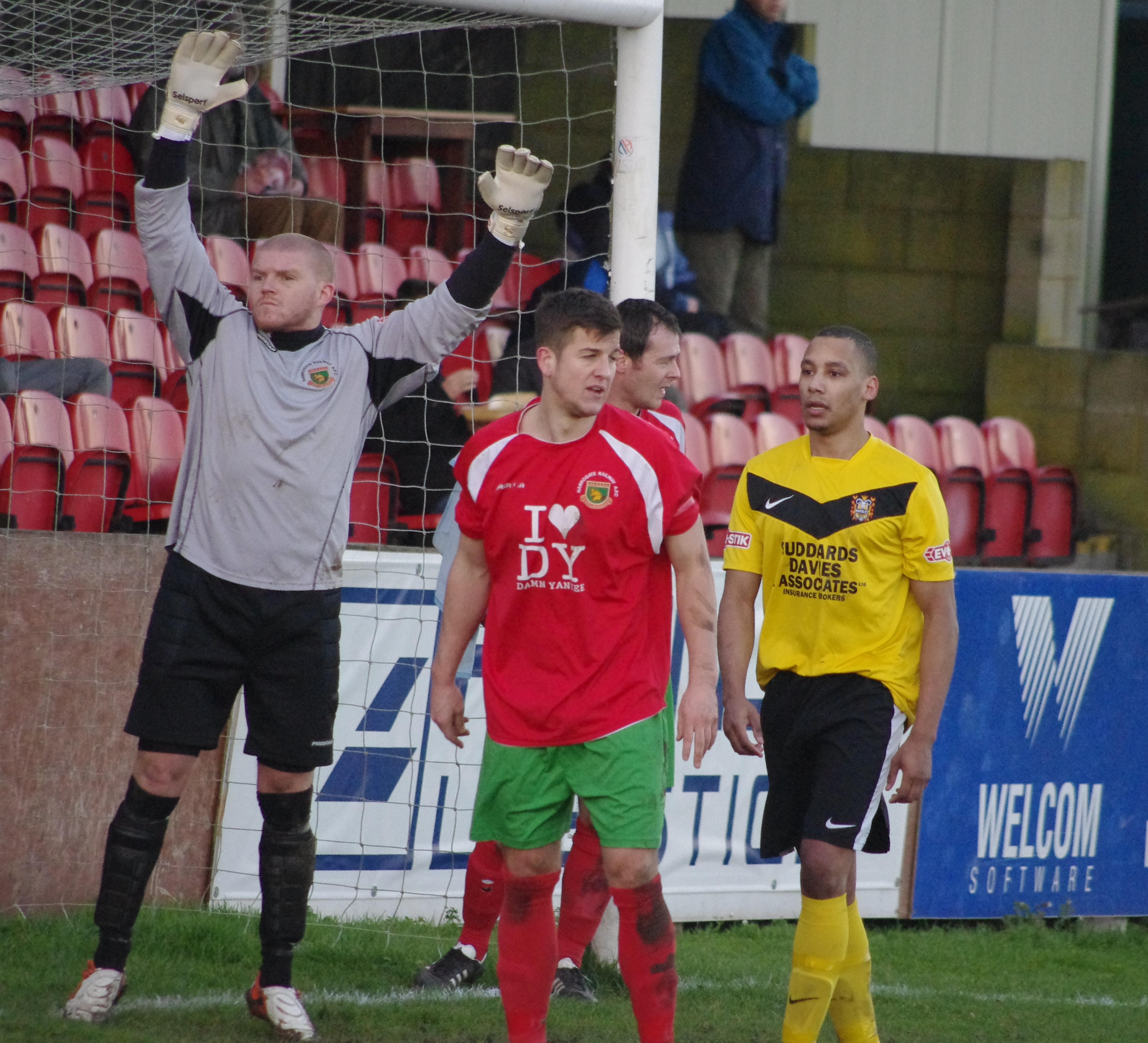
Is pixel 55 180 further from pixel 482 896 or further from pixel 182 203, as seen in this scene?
Answer: pixel 482 896

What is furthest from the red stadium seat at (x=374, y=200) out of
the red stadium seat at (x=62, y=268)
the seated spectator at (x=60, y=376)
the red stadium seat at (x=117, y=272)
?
the seated spectator at (x=60, y=376)

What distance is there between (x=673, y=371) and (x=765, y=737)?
121cm

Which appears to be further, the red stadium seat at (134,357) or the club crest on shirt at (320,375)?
the red stadium seat at (134,357)

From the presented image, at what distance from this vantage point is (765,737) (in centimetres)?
416

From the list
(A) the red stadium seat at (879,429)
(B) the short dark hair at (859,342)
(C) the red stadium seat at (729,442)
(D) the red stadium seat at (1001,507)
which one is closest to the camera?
(B) the short dark hair at (859,342)

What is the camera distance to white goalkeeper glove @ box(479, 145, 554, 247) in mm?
A: 4277

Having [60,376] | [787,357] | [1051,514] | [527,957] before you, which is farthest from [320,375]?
[1051,514]

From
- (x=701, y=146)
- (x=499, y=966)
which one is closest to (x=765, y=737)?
(x=499, y=966)

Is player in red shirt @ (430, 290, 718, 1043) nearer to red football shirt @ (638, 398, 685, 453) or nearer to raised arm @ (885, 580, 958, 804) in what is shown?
raised arm @ (885, 580, 958, 804)

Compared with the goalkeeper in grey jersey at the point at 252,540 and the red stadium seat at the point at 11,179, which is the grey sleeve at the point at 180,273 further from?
the red stadium seat at the point at 11,179

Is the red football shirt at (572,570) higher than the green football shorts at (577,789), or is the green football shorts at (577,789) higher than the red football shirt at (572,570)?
the red football shirt at (572,570)

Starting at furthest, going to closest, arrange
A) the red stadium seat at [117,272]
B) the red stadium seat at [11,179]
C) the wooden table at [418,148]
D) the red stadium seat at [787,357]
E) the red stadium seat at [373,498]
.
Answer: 1. the red stadium seat at [787,357]
2. the wooden table at [418,148]
3. the red stadium seat at [11,179]
4. the red stadium seat at [117,272]
5. the red stadium seat at [373,498]

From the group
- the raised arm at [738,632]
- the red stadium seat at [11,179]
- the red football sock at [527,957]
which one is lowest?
the red football sock at [527,957]

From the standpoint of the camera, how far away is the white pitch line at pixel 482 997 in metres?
4.34
